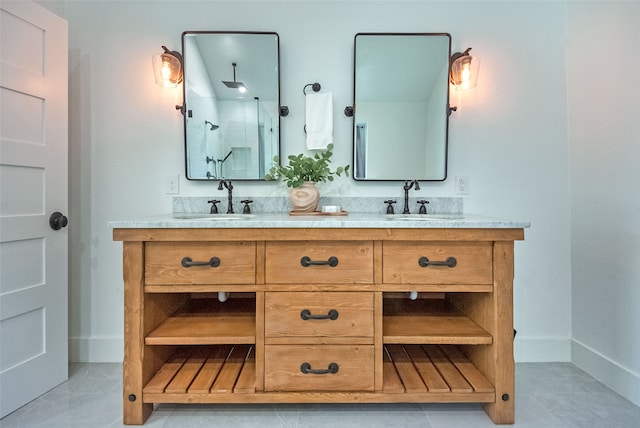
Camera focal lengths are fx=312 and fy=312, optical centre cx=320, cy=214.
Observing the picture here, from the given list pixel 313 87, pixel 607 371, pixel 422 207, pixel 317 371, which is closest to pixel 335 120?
pixel 313 87

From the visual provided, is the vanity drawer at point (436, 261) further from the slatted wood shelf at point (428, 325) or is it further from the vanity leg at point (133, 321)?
the vanity leg at point (133, 321)

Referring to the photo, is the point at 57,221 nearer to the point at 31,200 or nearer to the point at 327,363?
the point at 31,200

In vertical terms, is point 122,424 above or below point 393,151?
below

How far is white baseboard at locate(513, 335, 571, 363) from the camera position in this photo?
1798mm

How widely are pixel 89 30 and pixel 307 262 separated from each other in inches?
74.0

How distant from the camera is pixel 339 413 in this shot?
1.34 meters

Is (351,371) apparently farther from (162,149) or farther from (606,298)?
(162,149)

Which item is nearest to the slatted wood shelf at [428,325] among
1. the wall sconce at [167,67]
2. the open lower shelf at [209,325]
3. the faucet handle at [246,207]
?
the open lower shelf at [209,325]

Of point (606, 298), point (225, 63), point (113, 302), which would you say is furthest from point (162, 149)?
point (606, 298)

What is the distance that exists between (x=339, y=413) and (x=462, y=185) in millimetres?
→ 1354

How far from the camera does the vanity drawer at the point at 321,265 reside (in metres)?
1.23

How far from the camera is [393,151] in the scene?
1786 mm

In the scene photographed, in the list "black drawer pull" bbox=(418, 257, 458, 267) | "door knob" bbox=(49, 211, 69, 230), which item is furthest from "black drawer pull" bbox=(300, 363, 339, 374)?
"door knob" bbox=(49, 211, 69, 230)

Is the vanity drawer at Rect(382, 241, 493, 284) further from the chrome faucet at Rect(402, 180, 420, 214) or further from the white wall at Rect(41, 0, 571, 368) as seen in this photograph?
the white wall at Rect(41, 0, 571, 368)
